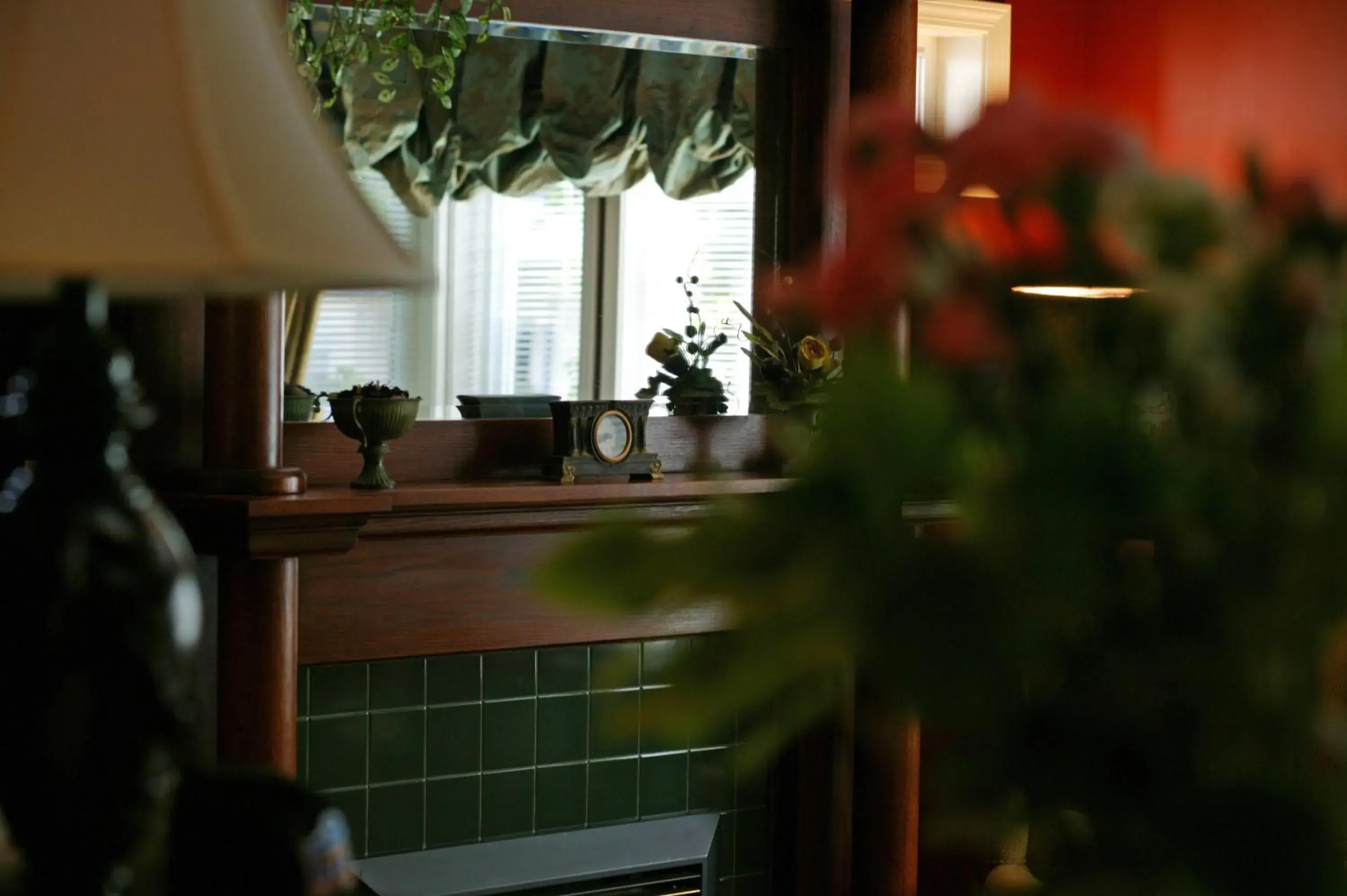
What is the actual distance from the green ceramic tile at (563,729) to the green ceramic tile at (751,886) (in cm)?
45

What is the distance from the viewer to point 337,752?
8.34ft

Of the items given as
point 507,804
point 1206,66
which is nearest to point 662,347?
point 507,804

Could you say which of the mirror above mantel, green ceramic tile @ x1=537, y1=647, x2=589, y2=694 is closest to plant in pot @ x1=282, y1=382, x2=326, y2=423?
the mirror above mantel

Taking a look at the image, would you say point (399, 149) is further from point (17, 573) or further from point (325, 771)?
point (17, 573)

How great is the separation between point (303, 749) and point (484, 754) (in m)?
0.33

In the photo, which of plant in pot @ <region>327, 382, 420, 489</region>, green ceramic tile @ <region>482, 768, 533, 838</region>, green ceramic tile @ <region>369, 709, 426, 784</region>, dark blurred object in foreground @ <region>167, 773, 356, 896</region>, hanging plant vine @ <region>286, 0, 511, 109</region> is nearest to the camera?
dark blurred object in foreground @ <region>167, 773, 356, 896</region>

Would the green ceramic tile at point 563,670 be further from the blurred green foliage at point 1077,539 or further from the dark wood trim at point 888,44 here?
the blurred green foliage at point 1077,539

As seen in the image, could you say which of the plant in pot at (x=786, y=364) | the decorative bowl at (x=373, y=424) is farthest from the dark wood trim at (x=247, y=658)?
the plant in pot at (x=786, y=364)

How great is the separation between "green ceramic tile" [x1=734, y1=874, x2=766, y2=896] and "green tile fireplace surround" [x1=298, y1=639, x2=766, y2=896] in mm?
87

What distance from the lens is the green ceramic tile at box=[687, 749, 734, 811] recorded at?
2875 millimetres

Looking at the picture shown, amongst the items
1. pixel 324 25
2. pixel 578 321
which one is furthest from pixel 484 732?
pixel 324 25

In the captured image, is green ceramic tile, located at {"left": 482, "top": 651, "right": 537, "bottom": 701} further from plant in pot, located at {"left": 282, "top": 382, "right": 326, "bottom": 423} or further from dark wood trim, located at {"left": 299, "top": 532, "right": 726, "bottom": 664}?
plant in pot, located at {"left": 282, "top": 382, "right": 326, "bottom": 423}

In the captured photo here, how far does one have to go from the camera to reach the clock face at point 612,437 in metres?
2.64

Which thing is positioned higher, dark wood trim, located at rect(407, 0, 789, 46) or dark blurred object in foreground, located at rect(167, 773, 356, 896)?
dark wood trim, located at rect(407, 0, 789, 46)
